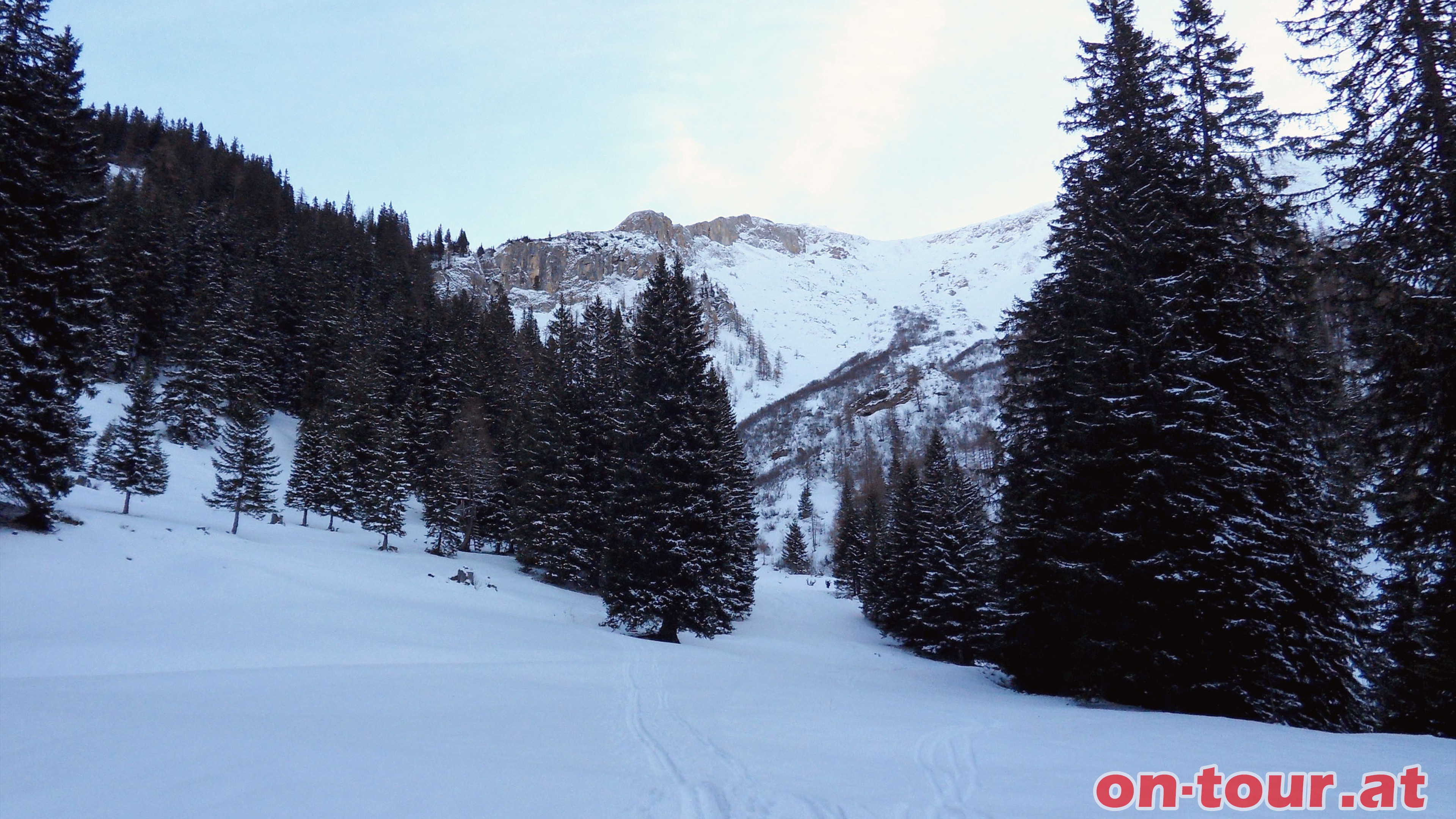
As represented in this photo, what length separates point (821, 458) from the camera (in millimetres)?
167000

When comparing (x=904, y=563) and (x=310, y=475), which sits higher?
(x=310, y=475)

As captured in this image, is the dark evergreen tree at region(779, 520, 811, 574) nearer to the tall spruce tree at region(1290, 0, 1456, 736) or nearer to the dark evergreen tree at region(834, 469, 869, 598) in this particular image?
the dark evergreen tree at region(834, 469, 869, 598)

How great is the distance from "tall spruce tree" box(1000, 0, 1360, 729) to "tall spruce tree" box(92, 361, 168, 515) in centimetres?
4022

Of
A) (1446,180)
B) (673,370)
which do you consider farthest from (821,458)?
(1446,180)

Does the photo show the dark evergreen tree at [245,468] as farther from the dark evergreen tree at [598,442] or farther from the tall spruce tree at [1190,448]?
the tall spruce tree at [1190,448]

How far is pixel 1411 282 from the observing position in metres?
10.8

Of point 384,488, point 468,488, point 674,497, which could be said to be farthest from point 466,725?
point 468,488

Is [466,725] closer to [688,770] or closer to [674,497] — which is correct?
[688,770]

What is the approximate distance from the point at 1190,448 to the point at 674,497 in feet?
52.7

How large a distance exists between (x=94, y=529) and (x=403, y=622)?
12.6m

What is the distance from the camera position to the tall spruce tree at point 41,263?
17875 millimetres

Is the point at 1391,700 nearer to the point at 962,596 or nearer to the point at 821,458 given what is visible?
the point at 962,596

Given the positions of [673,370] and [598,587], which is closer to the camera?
[673,370]

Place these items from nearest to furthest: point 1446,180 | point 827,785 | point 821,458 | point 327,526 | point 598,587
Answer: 1. point 827,785
2. point 1446,180
3. point 598,587
4. point 327,526
5. point 821,458
